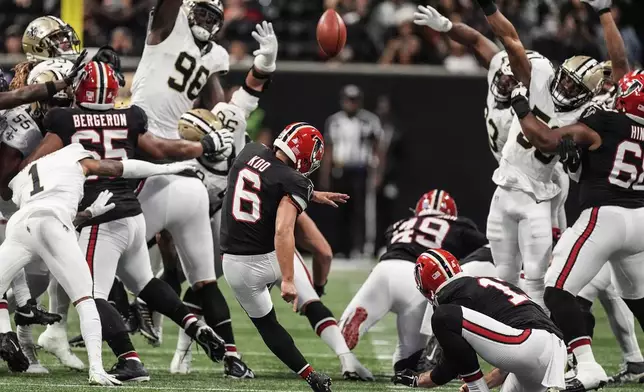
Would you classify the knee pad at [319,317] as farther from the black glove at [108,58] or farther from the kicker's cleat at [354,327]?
the black glove at [108,58]

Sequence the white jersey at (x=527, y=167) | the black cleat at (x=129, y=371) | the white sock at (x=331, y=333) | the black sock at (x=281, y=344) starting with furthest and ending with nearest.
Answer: the white jersey at (x=527, y=167)
the white sock at (x=331, y=333)
the black cleat at (x=129, y=371)
the black sock at (x=281, y=344)

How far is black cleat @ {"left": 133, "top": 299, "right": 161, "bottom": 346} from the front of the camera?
802 centimetres

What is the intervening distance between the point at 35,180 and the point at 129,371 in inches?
45.7

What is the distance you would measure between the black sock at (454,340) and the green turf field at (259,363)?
1.08m

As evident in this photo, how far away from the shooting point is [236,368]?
6.95 m

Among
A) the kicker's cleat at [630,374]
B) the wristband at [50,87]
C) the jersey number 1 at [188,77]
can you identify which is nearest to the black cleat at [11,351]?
the wristband at [50,87]

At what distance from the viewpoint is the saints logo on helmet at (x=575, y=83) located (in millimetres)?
6914

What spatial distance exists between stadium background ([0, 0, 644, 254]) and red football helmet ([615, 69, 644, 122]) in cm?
850

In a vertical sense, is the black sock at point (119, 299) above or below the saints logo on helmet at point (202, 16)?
below

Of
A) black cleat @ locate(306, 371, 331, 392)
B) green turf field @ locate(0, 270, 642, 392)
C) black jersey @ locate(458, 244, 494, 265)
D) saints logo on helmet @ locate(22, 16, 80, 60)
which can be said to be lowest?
green turf field @ locate(0, 270, 642, 392)

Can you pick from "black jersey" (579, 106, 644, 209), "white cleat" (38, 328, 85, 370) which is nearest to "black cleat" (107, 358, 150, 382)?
"white cleat" (38, 328, 85, 370)

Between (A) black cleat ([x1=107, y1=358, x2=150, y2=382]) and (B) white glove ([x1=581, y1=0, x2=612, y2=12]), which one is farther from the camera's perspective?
(B) white glove ([x1=581, y1=0, x2=612, y2=12])

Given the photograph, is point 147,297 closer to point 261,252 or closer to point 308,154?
point 261,252

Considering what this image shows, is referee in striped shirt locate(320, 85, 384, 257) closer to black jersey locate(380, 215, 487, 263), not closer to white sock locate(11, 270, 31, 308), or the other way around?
black jersey locate(380, 215, 487, 263)
